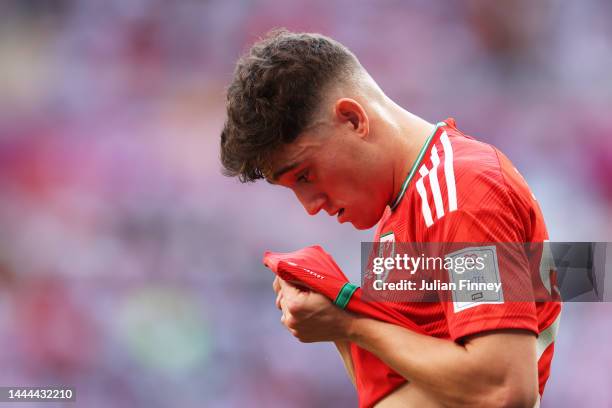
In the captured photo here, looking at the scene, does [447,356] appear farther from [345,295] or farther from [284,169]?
[284,169]

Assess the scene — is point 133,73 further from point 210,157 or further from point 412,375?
point 412,375

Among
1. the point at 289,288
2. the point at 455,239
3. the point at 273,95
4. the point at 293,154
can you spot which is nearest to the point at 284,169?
the point at 293,154

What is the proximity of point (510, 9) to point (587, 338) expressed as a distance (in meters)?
2.27

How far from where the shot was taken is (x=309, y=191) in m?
1.84

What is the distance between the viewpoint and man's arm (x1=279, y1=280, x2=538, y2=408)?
4.57ft

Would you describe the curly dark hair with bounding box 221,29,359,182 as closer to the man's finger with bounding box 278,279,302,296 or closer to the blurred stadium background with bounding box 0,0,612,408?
the man's finger with bounding box 278,279,302,296

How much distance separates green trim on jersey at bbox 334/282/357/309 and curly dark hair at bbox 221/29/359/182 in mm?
378

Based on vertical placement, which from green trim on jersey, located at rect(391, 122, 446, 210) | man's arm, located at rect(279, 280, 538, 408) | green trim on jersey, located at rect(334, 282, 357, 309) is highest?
green trim on jersey, located at rect(391, 122, 446, 210)

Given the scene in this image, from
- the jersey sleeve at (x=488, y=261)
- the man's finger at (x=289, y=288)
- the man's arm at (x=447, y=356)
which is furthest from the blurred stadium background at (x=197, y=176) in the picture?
the jersey sleeve at (x=488, y=261)

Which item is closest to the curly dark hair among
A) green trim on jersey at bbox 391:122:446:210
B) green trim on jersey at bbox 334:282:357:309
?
green trim on jersey at bbox 391:122:446:210

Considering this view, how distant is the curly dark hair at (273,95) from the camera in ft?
5.72

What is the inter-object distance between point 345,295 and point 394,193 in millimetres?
298

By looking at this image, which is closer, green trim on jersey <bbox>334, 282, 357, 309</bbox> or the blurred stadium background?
green trim on jersey <bbox>334, 282, 357, 309</bbox>

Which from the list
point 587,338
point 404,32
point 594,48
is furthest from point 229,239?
point 594,48
